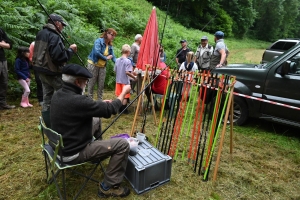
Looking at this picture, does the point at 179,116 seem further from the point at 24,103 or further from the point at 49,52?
the point at 24,103

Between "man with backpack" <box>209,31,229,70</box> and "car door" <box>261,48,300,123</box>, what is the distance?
1.51 m

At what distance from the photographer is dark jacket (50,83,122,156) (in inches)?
91.6

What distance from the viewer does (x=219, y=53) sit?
5.99 m

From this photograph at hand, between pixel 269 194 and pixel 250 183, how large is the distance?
27 centimetres

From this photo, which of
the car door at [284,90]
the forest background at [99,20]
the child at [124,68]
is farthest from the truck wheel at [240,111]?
the child at [124,68]

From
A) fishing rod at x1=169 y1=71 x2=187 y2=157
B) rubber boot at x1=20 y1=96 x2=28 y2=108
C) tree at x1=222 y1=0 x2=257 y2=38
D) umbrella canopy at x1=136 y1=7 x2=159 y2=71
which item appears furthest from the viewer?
tree at x1=222 y1=0 x2=257 y2=38

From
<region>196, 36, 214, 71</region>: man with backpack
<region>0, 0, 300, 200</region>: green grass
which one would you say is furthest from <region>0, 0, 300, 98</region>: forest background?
<region>0, 0, 300, 200</region>: green grass

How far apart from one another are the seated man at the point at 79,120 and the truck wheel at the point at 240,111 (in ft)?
10.3

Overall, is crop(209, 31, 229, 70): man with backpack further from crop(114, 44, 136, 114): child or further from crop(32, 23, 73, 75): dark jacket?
crop(32, 23, 73, 75): dark jacket

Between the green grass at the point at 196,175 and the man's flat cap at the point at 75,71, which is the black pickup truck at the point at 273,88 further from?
the man's flat cap at the point at 75,71

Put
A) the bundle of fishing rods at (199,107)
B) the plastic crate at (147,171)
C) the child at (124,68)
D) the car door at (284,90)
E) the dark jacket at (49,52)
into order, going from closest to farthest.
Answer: the plastic crate at (147,171) → the bundle of fishing rods at (199,107) → the dark jacket at (49,52) → the car door at (284,90) → the child at (124,68)

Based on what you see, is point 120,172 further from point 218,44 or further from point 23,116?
point 218,44

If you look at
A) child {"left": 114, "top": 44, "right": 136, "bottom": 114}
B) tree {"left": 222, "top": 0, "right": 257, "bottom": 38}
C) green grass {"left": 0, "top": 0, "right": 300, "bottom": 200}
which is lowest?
green grass {"left": 0, "top": 0, "right": 300, "bottom": 200}

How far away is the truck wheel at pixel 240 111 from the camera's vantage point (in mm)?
4824
